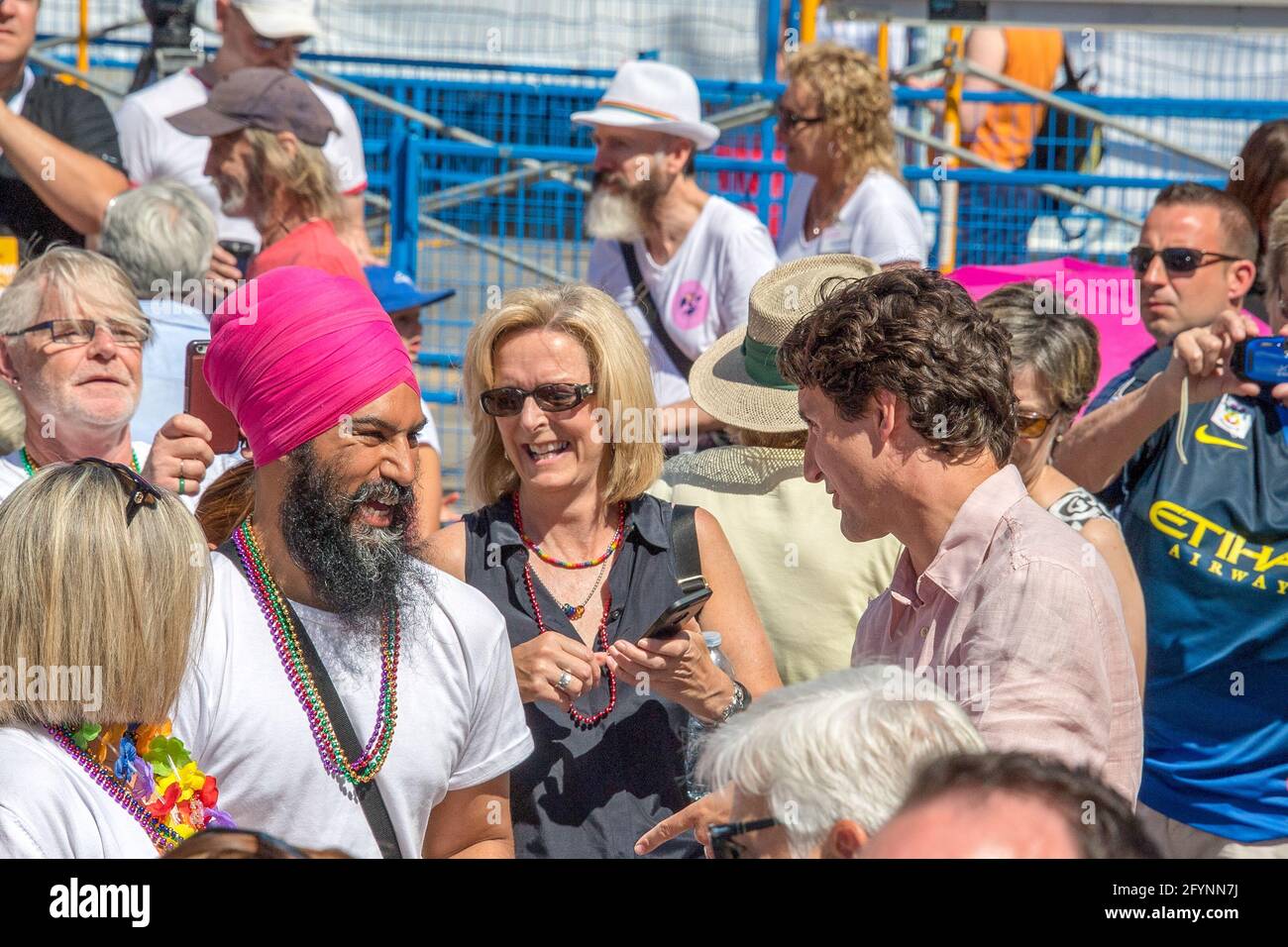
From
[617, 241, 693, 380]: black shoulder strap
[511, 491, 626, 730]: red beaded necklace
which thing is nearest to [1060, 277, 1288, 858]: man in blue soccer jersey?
[511, 491, 626, 730]: red beaded necklace

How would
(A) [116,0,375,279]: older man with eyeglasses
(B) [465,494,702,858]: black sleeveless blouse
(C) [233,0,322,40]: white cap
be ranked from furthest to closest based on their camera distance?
1. (C) [233,0,322,40]: white cap
2. (A) [116,0,375,279]: older man with eyeglasses
3. (B) [465,494,702,858]: black sleeveless blouse

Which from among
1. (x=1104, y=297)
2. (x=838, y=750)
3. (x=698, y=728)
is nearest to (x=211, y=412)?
(x=698, y=728)

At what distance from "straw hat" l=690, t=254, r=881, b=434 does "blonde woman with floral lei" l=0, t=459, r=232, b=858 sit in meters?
1.59

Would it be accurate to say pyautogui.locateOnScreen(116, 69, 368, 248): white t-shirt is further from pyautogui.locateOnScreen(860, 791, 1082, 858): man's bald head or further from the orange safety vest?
pyautogui.locateOnScreen(860, 791, 1082, 858): man's bald head

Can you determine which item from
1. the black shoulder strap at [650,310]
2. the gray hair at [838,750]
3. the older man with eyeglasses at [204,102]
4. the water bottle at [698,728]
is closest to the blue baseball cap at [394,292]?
the older man with eyeglasses at [204,102]

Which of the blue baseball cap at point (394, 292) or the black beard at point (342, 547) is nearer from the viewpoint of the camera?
the black beard at point (342, 547)

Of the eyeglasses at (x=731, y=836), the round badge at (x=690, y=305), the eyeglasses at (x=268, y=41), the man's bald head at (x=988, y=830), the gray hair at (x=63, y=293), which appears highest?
the eyeglasses at (x=268, y=41)

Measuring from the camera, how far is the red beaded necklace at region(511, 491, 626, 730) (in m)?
3.08

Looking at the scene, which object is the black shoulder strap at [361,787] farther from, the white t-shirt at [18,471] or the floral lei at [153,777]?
the white t-shirt at [18,471]

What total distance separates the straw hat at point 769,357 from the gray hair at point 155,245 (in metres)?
1.64

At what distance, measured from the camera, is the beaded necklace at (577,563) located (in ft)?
10.8

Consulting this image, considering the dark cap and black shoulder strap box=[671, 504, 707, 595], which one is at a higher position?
the dark cap

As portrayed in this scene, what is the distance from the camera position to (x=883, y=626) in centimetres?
268

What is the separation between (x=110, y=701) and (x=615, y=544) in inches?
53.6
